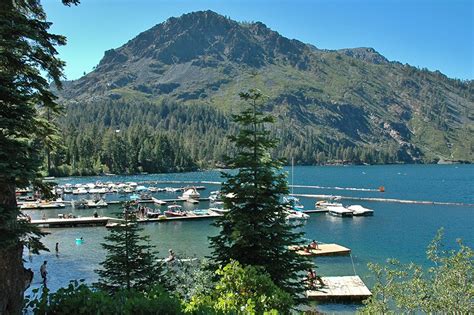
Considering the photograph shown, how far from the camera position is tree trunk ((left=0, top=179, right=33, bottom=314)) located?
30.2 ft

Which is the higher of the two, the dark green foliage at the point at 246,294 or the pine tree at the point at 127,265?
the dark green foliage at the point at 246,294

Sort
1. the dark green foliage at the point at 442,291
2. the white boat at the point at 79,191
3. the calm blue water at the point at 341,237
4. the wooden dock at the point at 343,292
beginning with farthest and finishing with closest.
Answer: the white boat at the point at 79,191
the calm blue water at the point at 341,237
the wooden dock at the point at 343,292
the dark green foliage at the point at 442,291

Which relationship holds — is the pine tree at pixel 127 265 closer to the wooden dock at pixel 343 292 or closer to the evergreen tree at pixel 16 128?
the evergreen tree at pixel 16 128

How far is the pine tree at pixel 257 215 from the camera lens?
15731 millimetres

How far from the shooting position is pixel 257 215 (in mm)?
16141

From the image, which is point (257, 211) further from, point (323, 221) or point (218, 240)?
point (323, 221)

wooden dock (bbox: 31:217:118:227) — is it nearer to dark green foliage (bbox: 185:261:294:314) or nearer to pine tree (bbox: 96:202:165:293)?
pine tree (bbox: 96:202:165:293)

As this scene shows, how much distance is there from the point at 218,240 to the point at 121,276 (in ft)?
15.3

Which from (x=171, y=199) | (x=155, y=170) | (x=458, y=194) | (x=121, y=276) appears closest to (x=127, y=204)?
(x=121, y=276)

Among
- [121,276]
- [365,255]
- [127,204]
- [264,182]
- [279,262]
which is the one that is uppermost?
[264,182]

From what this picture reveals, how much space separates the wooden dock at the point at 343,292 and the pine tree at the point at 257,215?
1153 centimetres

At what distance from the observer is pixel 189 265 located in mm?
19016

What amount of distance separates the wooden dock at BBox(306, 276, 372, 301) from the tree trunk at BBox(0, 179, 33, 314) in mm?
20092

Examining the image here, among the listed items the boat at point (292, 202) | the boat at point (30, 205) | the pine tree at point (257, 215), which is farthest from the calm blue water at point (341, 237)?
the pine tree at point (257, 215)
